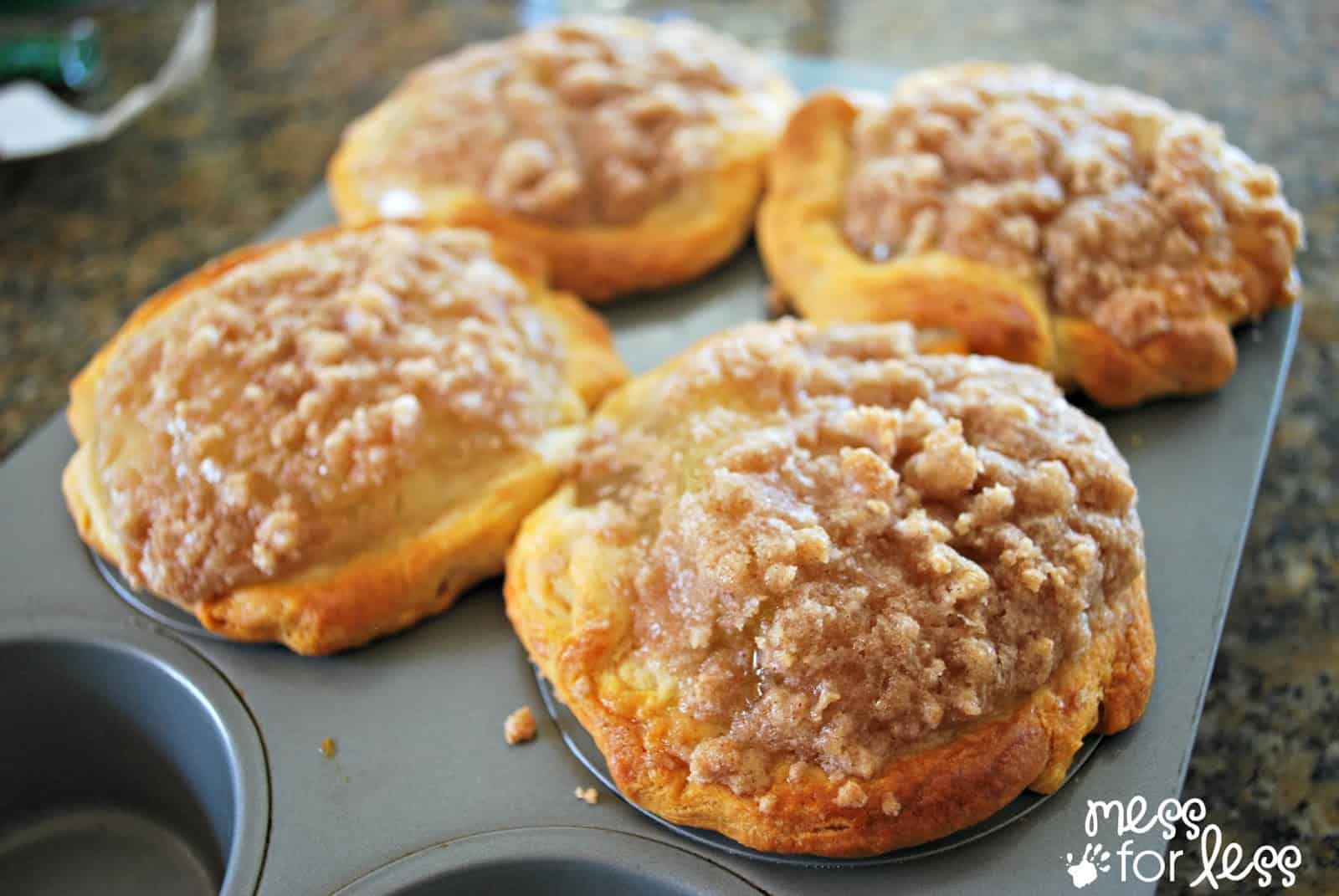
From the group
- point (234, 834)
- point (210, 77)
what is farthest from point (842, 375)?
point (210, 77)

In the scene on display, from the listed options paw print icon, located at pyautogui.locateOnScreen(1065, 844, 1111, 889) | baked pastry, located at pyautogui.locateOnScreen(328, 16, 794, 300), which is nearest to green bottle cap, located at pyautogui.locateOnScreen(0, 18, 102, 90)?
baked pastry, located at pyautogui.locateOnScreen(328, 16, 794, 300)

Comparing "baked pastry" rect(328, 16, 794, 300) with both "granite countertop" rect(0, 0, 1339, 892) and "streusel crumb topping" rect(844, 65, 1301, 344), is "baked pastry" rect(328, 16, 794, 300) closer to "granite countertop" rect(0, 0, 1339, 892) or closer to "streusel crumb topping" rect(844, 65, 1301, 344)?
"streusel crumb topping" rect(844, 65, 1301, 344)

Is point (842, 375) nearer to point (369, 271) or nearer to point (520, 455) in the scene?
point (520, 455)

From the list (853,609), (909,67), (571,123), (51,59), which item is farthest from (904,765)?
(51,59)

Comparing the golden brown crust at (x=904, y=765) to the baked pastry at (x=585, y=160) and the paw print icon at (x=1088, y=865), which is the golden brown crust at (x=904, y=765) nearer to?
the paw print icon at (x=1088, y=865)

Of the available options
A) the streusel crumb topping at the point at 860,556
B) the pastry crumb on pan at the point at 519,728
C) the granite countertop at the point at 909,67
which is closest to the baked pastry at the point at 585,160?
the streusel crumb topping at the point at 860,556

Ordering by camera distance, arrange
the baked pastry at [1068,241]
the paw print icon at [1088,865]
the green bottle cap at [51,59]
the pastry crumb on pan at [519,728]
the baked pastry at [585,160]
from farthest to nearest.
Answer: the green bottle cap at [51,59] < the baked pastry at [585,160] < the baked pastry at [1068,241] < the pastry crumb on pan at [519,728] < the paw print icon at [1088,865]
